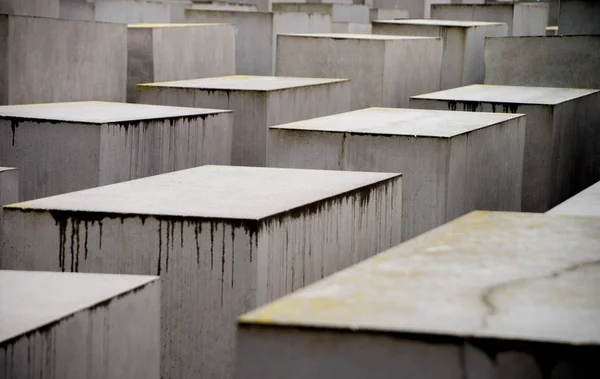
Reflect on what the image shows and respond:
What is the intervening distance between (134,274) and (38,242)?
43 centimetres

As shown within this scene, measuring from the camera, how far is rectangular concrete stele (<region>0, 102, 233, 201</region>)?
20.5 feet

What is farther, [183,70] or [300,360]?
[183,70]

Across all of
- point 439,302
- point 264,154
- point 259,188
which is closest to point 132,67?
point 264,154

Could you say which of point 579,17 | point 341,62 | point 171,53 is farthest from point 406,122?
point 579,17

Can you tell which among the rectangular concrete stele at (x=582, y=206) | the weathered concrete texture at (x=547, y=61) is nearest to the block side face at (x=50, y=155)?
the rectangular concrete stele at (x=582, y=206)

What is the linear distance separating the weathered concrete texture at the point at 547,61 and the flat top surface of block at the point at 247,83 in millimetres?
2106

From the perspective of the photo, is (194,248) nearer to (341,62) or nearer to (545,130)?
(545,130)

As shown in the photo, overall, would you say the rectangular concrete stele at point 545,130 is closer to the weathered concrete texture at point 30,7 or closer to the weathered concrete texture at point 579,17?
the weathered concrete texture at point 579,17

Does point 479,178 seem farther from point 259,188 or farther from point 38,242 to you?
point 38,242

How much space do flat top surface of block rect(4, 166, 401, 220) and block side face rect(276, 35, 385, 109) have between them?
476cm

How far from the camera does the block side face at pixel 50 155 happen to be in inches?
247

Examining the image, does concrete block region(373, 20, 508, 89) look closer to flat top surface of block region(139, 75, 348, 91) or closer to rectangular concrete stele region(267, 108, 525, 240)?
flat top surface of block region(139, 75, 348, 91)

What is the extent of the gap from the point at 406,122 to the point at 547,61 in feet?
13.9

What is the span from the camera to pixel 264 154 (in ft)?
27.5
